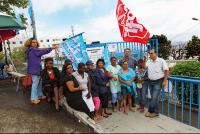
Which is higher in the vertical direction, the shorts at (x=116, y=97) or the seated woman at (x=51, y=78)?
the seated woman at (x=51, y=78)

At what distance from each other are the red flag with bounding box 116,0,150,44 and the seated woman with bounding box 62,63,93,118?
6.78 feet

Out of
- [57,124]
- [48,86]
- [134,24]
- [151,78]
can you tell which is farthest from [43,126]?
[134,24]

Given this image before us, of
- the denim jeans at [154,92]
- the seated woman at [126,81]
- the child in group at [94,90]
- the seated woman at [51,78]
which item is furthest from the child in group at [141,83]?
the seated woman at [51,78]

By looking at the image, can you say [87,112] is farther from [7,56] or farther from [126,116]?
[7,56]

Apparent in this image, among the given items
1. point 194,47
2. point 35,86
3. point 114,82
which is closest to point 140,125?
point 114,82

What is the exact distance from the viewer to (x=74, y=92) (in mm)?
6332

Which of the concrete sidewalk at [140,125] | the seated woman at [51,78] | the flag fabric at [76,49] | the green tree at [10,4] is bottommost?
the concrete sidewalk at [140,125]

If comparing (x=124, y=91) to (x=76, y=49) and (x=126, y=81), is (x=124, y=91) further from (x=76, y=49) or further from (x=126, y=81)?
(x=76, y=49)

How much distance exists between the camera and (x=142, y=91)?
7121mm

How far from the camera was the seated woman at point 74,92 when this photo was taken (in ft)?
20.4

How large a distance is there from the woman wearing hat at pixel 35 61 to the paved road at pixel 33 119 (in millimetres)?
416

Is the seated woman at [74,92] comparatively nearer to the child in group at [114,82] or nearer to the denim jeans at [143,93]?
the child in group at [114,82]

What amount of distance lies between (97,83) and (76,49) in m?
1.54

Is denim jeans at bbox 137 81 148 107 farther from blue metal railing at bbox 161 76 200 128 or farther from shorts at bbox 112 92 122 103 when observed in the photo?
shorts at bbox 112 92 122 103
